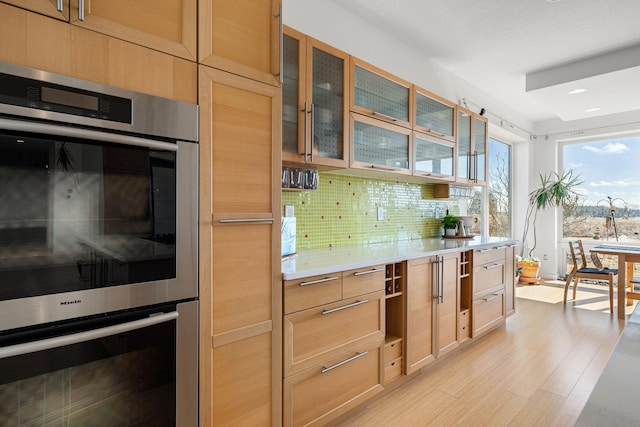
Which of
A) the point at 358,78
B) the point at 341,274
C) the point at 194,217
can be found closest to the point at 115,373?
the point at 194,217

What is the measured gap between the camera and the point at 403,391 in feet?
7.80

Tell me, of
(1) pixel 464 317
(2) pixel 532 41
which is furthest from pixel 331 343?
(2) pixel 532 41

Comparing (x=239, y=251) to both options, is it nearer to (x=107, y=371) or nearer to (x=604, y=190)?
(x=107, y=371)

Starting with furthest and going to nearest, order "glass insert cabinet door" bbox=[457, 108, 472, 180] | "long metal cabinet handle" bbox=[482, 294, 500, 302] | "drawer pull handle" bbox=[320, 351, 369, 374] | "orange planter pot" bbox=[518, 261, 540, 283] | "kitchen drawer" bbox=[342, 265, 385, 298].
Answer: "orange planter pot" bbox=[518, 261, 540, 283]
"glass insert cabinet door" bbox=[457, 108, 472, 180]
"long metal cabinet handle" bbox=[482, 294, 500, 302]
"kitchen drawer" bbox=[342, 265, 385, 298]
"drawer pull handle" bbox=[320, 351, 369, 374]

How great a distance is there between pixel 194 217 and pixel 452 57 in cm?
333

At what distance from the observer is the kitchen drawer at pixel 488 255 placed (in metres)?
3.11

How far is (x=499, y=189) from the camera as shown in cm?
602

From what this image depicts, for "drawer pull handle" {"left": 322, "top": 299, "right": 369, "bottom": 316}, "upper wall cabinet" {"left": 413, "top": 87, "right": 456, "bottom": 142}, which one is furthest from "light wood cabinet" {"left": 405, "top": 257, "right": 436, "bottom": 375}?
"upper wall cabinet" {"left": 413, "top": 87, "right": 456, "bottom": 142}

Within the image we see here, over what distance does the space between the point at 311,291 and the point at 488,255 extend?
217 cm

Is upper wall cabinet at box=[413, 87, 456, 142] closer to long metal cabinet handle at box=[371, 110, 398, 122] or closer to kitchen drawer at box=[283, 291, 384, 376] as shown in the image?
long metal cabinet handle at box=[371, 110, 398, 122]

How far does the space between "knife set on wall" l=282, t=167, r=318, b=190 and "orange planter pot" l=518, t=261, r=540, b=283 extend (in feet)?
15.9

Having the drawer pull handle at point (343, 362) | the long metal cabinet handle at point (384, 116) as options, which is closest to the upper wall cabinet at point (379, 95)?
the long metal cabinet handle at point (384, 116)

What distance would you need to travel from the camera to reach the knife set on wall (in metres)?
2.18

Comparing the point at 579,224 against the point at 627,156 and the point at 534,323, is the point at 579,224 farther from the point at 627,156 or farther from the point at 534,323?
the point at 534,323
